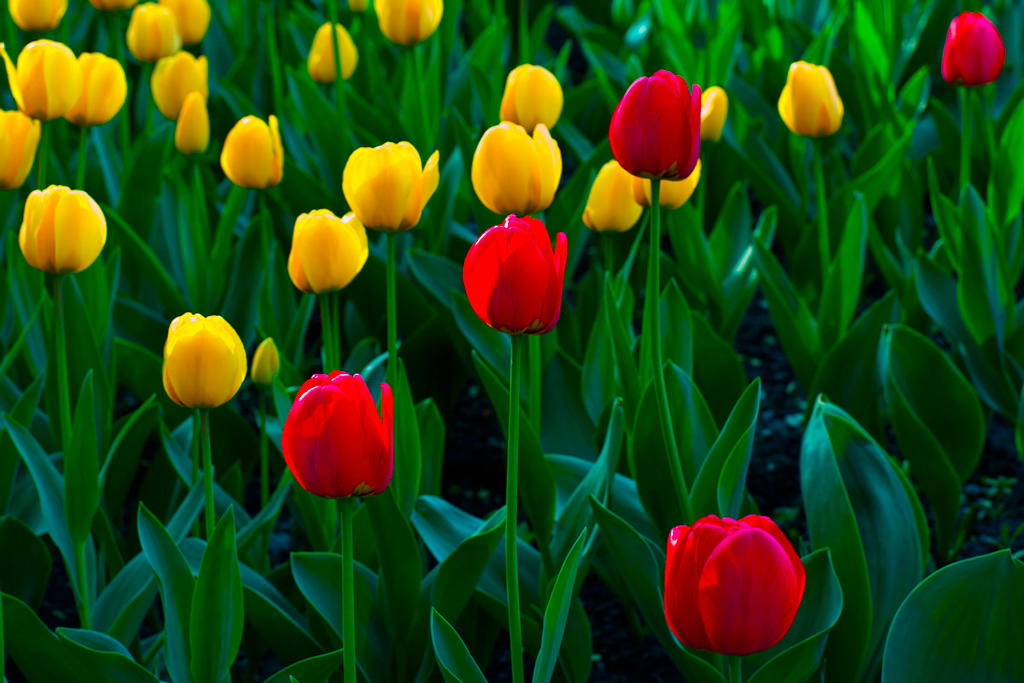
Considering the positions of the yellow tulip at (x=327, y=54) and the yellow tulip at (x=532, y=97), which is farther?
the yellow tulip at (x=327, y=54)

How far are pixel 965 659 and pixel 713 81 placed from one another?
1.58 metres

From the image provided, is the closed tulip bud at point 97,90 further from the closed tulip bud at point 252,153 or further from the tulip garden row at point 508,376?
the closed tulip bud at point 252,153

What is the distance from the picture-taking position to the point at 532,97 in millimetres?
1481

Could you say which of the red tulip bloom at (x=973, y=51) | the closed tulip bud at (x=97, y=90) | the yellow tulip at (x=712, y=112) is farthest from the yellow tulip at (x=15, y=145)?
the red tulip bloom at (x=973, y=51)

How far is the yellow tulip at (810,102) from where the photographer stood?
5.12 ft

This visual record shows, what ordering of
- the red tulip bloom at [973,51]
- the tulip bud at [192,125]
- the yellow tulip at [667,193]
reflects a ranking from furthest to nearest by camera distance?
1. the tulip bud at [192,125]
2. the red tulip bloom at [973,51]
3. the yellow tulip at [667,193]

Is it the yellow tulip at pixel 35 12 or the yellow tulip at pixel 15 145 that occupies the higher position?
the yellow tulip at pixel 35 12

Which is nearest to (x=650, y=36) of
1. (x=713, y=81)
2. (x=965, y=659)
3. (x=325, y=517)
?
(x=713, y=81)

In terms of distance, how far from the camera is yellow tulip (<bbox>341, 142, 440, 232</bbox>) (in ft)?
3.45

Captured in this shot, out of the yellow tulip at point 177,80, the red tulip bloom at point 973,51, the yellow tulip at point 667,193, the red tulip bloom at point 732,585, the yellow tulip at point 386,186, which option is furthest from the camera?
the yellow tulip at point 177,80

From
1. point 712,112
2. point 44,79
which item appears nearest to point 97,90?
point 44,79

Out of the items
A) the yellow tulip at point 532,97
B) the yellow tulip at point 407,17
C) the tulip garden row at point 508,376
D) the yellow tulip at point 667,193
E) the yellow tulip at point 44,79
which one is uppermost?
the yellow tulip at point 407,17

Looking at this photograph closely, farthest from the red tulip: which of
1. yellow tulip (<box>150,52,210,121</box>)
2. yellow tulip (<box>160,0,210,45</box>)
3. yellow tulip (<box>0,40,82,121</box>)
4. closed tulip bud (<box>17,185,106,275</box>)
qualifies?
yellow tulip (<box>160,0,210,45</box>)

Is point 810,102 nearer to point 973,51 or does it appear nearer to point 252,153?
point 973,51
